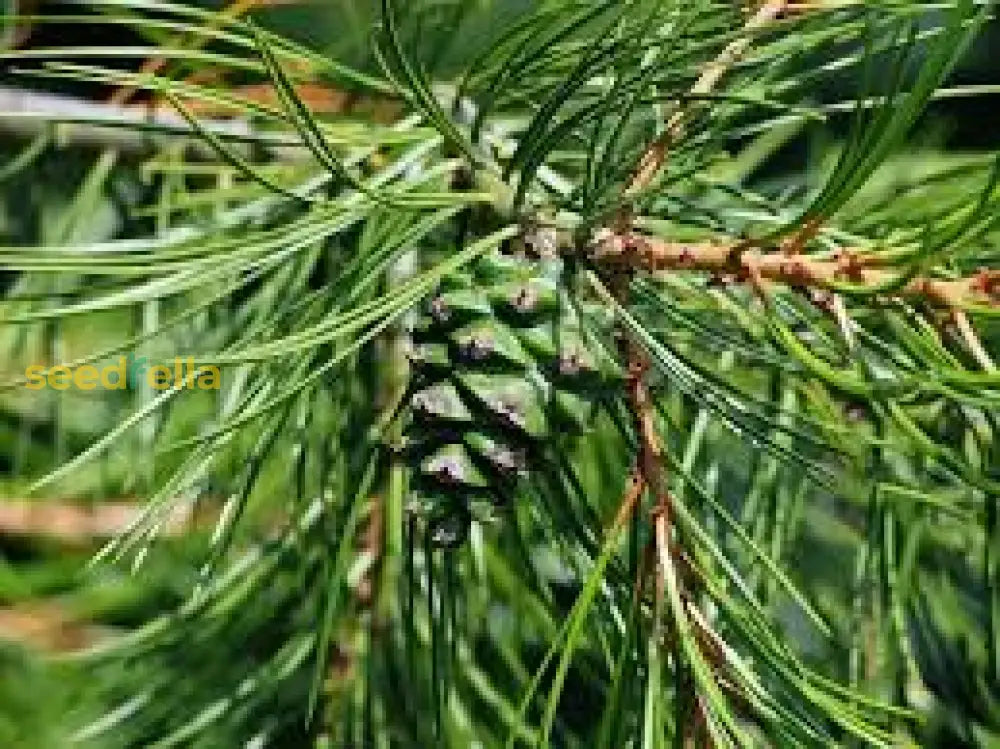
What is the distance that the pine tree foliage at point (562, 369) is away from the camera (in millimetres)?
449

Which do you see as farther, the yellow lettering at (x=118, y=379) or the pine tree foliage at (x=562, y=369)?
the yellow lettering at (x=118, y=379)

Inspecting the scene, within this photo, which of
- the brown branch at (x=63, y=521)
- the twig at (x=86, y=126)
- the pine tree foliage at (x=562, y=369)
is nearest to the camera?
the pine tree foliage at (x=562, y=369)

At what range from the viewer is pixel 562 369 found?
47cm

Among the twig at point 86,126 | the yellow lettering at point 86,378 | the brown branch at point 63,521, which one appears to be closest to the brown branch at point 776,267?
the twig at point 86,126

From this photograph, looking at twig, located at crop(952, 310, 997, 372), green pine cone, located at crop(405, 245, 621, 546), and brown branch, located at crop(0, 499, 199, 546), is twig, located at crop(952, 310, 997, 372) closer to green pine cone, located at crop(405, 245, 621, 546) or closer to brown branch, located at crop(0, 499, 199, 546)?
green pine cone, located at crop(405, 245, 621, 546)

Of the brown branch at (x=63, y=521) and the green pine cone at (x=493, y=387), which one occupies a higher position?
the green pine cone at (x=493, y=387)

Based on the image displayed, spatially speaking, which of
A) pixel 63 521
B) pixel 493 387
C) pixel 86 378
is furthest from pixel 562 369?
pixel 63 521

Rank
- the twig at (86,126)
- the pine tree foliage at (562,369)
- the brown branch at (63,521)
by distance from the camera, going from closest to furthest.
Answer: the pine tree foliage at (562,369), the twig at (86,126), the brown branch at (63,521)

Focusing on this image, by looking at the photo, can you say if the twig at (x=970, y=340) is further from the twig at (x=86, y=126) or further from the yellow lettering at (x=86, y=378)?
the yellow lettering at (x=86, y=378)

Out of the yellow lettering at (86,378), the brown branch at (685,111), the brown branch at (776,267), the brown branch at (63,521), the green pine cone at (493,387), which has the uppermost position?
the brown branch at (685,111)

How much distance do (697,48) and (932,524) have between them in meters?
0.30

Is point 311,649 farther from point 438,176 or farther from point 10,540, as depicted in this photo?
point 10,540

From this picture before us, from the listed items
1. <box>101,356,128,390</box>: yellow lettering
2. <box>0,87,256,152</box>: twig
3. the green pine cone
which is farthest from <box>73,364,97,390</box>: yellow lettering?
the green pine cone

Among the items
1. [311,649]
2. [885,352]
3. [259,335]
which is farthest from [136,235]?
[885,352]
